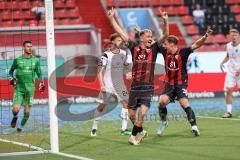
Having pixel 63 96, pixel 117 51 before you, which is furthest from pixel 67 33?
pixel 117 51

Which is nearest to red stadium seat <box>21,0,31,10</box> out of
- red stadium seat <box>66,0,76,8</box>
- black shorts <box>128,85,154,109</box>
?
red stadium seat <box>66,0,76,8</box>

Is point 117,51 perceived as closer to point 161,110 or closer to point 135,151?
point 161,110

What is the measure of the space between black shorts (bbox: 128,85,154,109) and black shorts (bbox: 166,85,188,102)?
131cm

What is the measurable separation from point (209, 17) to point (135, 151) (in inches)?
938

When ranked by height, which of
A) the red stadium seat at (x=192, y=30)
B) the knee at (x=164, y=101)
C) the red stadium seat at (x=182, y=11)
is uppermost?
the red stadium seat at (x=182, y=11)

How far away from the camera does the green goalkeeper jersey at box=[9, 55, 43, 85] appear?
50.4ft

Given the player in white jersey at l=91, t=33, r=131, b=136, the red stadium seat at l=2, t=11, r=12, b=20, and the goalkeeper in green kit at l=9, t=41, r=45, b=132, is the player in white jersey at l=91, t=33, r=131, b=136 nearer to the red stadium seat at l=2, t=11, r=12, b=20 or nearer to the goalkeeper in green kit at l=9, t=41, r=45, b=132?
the goalkeeper in green kit at l=9, t=41, r=45, b=132

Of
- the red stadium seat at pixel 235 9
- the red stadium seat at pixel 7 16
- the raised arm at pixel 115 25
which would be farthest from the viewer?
the red stadium seat at pixel 235 9

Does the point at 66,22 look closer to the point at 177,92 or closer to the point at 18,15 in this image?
the point at 18,15

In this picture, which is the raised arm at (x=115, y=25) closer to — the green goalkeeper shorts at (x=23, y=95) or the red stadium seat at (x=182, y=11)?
the green goalkeeper shorts at (x=23, y=95)

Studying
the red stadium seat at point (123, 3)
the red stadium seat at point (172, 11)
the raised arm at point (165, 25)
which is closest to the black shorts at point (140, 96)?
the raised arm at point (165, 25)

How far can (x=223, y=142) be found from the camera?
451 inches

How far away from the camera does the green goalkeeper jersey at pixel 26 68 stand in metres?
15.4

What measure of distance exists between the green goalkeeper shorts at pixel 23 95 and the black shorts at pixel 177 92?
391 cm
